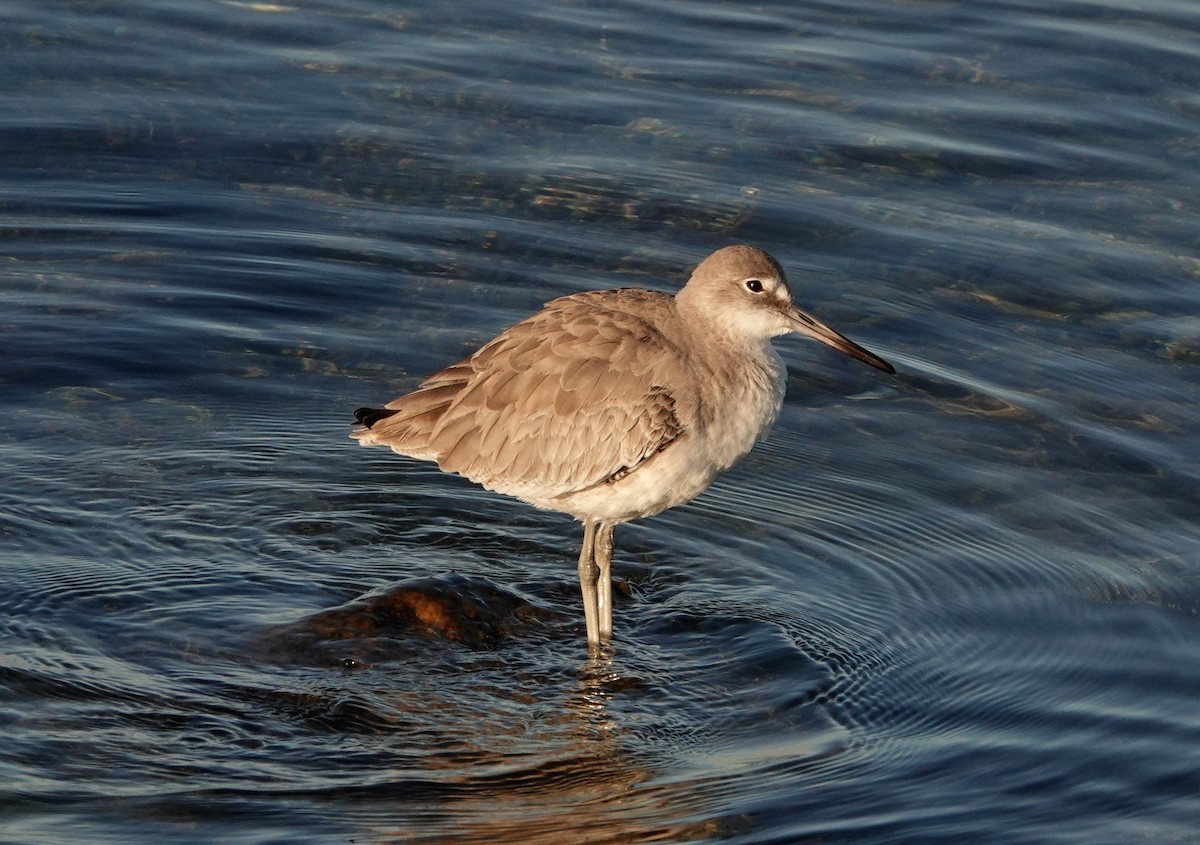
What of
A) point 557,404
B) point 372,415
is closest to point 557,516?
point 372,415

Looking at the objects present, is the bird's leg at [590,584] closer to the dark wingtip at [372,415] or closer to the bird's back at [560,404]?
the bird's back at [560,404]

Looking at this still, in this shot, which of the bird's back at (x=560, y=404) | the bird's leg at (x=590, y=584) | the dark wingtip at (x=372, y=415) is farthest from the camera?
the dark wingtip at (x=372, y=415)

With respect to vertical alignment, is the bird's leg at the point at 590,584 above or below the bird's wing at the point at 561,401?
below

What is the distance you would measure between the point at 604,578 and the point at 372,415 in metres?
1.33

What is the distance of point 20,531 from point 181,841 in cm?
257

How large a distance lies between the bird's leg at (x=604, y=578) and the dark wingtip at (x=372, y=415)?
3.71 ft

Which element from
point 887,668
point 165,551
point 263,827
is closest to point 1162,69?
point 887,668

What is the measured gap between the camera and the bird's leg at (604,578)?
8133mm

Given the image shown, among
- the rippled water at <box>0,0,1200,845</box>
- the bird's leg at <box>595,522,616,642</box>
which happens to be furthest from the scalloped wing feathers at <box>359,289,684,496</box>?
the rippled water at <box>0,0,1200,845</box>

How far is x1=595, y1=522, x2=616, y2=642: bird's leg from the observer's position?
8133 mm

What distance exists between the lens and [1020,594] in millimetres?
8352

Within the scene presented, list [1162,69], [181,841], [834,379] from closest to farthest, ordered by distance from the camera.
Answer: [181,841] < [834,379] < [1162,69]

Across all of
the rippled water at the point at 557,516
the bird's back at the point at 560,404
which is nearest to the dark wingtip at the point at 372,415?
the bird's back at the point at 560,404

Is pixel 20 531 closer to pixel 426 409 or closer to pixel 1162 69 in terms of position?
pixel 426 409
